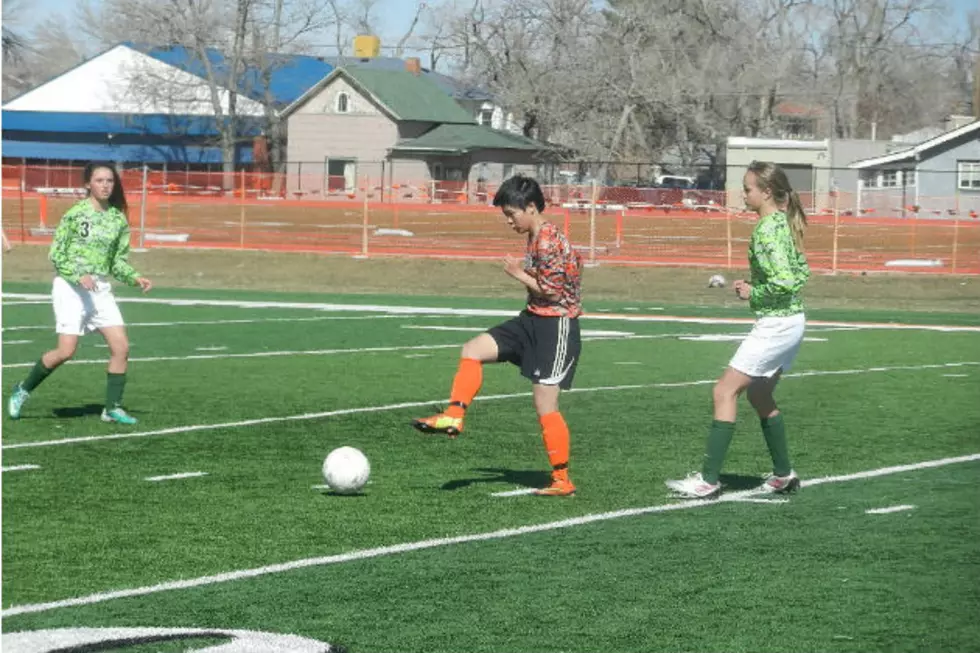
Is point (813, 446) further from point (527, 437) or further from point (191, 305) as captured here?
point (191, 305)

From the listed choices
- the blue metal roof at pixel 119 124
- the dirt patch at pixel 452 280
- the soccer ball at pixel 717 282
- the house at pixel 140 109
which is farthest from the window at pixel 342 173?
the soccer ball at pixel 717 282

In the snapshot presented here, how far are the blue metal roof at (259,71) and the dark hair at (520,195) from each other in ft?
216

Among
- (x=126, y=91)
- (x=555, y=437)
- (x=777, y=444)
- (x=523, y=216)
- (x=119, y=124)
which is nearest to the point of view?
(x=523, y=216)

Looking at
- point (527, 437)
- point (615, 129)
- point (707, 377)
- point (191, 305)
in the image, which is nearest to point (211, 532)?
point (527, 437)

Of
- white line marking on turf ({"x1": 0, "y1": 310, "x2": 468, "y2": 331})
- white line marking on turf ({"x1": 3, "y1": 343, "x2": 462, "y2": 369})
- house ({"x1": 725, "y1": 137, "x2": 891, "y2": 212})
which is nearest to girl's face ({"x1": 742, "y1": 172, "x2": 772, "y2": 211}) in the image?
white line marking on turf ({"x1": 3, "y1": 343, "x2": 462, "y2": 369})

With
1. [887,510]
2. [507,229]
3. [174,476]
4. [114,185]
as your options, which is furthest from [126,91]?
[887,510]

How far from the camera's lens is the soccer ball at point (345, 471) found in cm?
963

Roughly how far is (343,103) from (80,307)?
217ft

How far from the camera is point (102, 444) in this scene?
466 inches

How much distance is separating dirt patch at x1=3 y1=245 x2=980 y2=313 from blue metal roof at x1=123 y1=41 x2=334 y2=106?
3962cm

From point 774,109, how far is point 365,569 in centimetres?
7372

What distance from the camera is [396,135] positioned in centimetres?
7694

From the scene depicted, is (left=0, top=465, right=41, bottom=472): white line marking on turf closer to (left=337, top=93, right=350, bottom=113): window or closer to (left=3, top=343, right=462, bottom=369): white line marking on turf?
(left=3, top=343, right=462, bottom=369): white line marking on turf

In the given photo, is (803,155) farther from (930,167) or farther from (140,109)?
(140,109)
